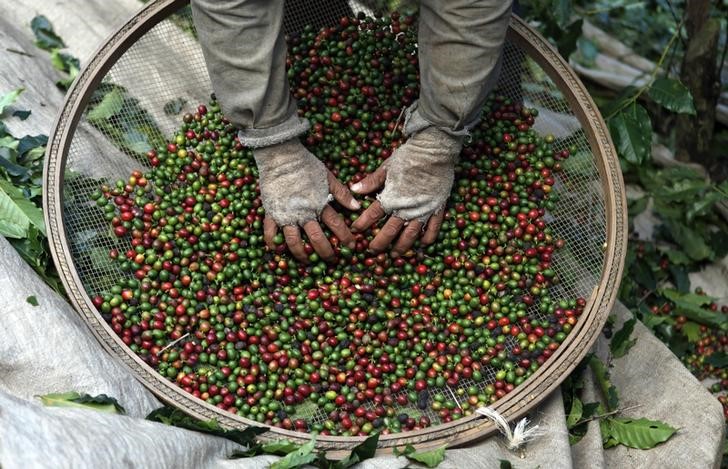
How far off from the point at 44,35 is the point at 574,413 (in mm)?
2846

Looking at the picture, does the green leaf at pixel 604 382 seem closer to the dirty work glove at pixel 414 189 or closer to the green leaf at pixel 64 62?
the dirty work glove at pixel 414 189

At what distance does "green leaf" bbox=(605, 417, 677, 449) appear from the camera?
2715 mm

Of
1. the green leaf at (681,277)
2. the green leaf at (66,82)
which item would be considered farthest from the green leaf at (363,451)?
the green leaf at (66,82)

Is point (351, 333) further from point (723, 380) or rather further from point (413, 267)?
point (723, 380)

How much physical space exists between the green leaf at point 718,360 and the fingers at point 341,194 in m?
1.75

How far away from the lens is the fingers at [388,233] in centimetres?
269

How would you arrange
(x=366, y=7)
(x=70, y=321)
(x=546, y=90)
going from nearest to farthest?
1. (x=70, y=321)
2. (x=546, y=90)
3. (x=366, y=7)

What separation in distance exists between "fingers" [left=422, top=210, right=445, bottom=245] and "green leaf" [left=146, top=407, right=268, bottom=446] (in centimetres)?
87

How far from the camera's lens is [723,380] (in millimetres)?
3359

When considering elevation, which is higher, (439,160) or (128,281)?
(439,160)

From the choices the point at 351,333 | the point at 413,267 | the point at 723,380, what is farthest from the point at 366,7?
the point at 723,380

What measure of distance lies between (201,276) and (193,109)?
782 mm

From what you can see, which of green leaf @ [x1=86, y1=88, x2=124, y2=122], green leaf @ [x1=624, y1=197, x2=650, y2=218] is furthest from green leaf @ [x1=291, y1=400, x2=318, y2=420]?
green leaf @ [x1=624, y1=197, x2=650, y2=218]

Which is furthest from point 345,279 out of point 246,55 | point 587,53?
point 587,53
